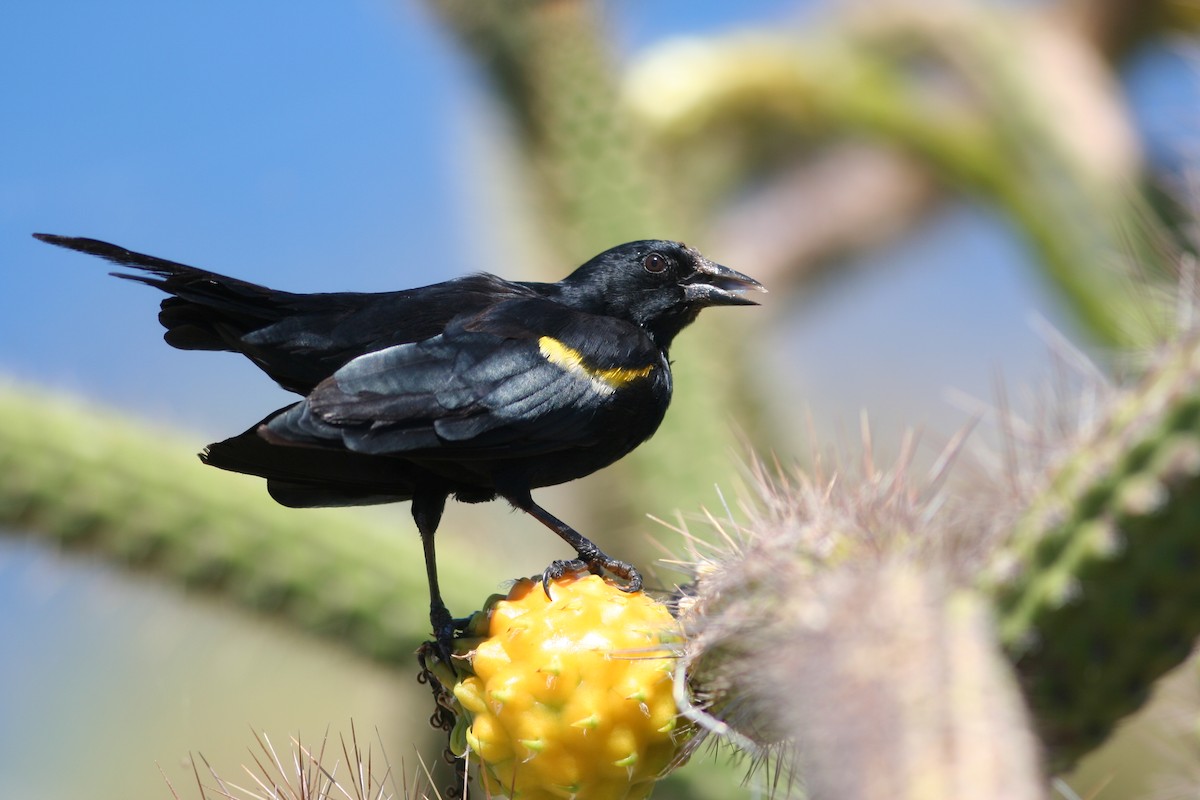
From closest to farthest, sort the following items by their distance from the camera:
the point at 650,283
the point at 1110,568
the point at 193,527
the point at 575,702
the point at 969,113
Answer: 1. the point at 575,702
2. the point at 1110,568
3. the point at 650,283
4. the point at 193,527
5. the point at 969,113

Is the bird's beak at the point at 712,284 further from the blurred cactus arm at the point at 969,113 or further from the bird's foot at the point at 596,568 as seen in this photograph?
the blurred cactus arm at the point at 969,113

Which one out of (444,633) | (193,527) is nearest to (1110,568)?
Answer: (444,633)

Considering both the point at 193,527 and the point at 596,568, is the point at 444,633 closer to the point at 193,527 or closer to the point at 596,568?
the point at 596,568

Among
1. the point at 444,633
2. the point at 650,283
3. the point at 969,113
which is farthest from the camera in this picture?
the point at 969,113

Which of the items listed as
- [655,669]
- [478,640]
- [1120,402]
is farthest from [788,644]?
[1120,402]

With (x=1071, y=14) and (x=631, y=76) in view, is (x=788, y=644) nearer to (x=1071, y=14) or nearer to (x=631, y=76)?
(x=631, y=76)

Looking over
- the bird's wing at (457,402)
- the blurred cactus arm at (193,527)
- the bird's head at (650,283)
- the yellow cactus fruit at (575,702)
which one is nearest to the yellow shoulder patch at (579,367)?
the bird's wing at (457,402)

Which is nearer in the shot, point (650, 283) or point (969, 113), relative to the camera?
point (650, 283)
